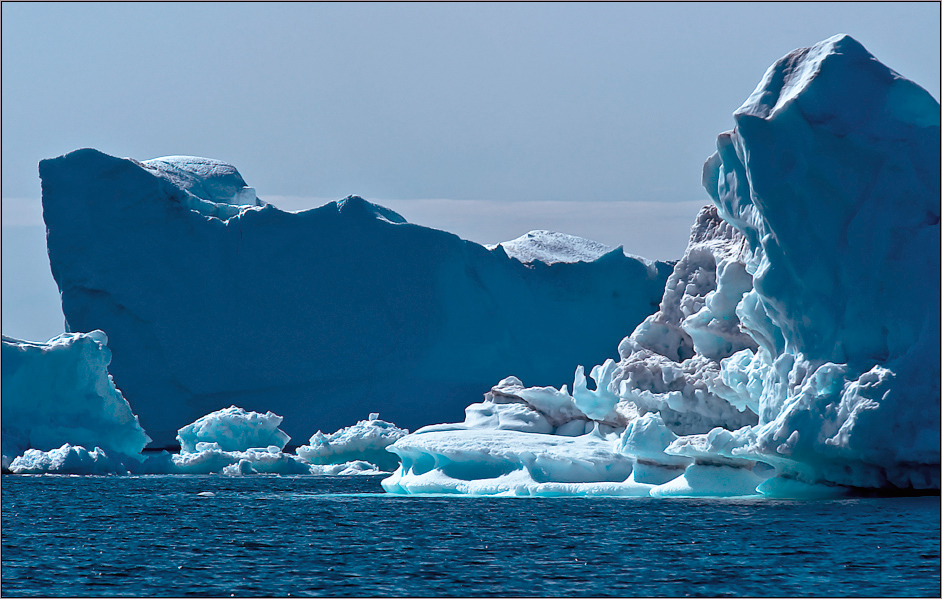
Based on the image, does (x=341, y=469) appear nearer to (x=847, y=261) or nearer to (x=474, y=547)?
(x=847, y=261)

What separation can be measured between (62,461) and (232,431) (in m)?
5.45

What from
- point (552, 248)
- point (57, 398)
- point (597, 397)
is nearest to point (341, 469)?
point (57, 398)

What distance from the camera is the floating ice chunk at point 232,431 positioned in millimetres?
30922

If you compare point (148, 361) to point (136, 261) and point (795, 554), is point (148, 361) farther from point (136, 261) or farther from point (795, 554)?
point (795, 554)

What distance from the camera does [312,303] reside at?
37406 millimetres

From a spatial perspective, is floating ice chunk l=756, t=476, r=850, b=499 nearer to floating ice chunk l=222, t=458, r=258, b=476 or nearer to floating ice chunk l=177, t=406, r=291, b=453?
floating ice chunk l=222, t=458, r=258, b=476

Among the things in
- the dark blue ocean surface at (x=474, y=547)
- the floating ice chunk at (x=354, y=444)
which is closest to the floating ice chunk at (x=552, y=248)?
the floating ice chunk at (x=354, y=444)

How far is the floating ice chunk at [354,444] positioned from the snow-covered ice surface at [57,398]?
5.19 m

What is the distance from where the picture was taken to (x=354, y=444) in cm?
3105

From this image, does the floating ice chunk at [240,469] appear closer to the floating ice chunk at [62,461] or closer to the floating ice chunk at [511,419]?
the floating ice chunk at [62,461]

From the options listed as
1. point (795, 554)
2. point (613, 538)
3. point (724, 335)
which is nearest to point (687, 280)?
point (724, 335)

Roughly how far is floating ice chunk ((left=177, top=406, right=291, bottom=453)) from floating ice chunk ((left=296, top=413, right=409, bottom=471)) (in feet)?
3.47

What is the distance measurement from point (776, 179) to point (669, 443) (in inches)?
180

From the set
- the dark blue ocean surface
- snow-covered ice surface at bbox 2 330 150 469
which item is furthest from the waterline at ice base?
the dark blue ocean surface
